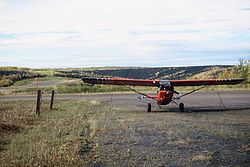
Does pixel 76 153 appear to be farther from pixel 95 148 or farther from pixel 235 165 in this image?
pixel 235 165

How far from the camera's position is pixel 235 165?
8.81 m

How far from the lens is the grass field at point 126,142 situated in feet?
31.0

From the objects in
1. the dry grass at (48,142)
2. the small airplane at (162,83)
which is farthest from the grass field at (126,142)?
the small airplane at (162,83)

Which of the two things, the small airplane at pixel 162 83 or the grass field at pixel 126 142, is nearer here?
the grass field at pixel 126 142

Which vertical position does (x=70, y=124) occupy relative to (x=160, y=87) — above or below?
below

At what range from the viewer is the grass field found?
31.0 ft

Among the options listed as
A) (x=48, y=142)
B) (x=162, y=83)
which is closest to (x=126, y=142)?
(x=48, y=142)

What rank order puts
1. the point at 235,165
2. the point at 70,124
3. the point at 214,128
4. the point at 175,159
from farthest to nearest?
the point at 70,124, the point at 214,128, the point at 175,159, the point at 235,165

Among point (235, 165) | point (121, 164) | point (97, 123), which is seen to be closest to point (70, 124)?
point (97, 123)

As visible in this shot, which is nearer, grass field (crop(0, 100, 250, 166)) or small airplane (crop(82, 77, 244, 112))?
grass field (crop(0, 100, 250, 166))

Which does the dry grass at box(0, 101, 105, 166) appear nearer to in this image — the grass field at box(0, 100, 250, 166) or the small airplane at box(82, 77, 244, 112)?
the grass field at box(0, 100, 250, 166)

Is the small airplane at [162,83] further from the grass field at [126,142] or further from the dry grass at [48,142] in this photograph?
the dry grass at [48,142]

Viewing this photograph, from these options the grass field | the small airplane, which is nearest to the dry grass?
the grass field

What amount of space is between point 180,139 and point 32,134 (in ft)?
16.3
